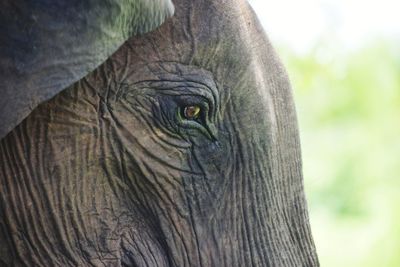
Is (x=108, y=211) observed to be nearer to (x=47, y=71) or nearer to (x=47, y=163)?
(x=47, y=163)

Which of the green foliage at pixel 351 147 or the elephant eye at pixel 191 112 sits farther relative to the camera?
the green foliage at pixel 351 147

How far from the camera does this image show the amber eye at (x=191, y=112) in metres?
3.28

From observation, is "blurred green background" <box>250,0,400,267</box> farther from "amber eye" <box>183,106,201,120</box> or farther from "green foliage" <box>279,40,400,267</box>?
"amber eye" <box>183,106,201,120</box>

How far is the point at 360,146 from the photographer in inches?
475

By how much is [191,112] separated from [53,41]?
476 mm

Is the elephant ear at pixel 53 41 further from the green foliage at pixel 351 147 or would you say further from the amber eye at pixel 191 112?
the green foliage at pixel 351 147

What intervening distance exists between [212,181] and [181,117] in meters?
0.17

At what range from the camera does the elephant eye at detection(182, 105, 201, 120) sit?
→ 3.28 meters

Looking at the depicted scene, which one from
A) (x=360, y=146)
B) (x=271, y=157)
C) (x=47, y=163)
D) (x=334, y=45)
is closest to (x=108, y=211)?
(x=47, y=163)

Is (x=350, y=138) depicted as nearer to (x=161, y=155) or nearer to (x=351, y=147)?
(x=351, y=147)

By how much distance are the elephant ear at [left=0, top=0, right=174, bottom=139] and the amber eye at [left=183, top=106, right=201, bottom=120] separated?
34cm

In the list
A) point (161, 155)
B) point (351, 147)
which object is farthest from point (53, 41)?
point (351, 147)

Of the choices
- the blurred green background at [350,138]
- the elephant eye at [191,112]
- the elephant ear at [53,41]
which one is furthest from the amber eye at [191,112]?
the blurred green background at [350,138]

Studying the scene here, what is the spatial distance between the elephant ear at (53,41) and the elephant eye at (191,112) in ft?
1.11
